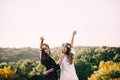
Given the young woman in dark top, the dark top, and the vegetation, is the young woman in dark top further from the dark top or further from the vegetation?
the vegetation

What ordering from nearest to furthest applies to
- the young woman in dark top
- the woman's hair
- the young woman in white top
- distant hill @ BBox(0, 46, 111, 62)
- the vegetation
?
the young woman in dark top
the woman's hair
the young woman in white top
the vegetation
distant hill @ BBox(0, 46, 111, 62)

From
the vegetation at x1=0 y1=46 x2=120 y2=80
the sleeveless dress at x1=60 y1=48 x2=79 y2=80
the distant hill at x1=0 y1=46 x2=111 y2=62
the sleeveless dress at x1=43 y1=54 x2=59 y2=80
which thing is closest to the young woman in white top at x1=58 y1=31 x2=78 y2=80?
the sleeveless dress at x1=60 y1=48 x2=79 y2=80

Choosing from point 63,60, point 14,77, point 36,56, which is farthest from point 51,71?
point 36,56

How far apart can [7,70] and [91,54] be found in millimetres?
27186

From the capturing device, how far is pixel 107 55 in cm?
A: 7894

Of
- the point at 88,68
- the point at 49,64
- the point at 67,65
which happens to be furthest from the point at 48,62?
the point at 88,68

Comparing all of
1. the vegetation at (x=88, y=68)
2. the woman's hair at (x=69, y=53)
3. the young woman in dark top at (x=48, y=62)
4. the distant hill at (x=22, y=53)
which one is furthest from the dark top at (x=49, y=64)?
the distant hill at (x=22, y=53)

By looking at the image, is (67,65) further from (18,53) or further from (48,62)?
(18,53)

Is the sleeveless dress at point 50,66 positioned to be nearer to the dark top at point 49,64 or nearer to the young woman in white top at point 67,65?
the dark top at point 49,64

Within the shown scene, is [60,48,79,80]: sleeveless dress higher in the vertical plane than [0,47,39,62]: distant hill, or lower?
higher

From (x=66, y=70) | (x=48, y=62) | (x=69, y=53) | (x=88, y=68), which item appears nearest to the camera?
(x=48, y=62)

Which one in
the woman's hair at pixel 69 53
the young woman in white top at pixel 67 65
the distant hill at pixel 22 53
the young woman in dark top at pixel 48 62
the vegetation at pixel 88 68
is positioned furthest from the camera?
the distant hill at pixel 22 53

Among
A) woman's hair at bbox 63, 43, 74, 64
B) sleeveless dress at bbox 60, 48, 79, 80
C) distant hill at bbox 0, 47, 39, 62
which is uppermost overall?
woman's hair at bbox 63, 43, 74, 64

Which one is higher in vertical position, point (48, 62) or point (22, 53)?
point (48, 62)
